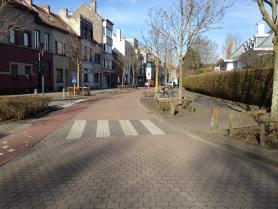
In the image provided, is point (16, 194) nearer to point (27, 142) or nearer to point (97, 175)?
point (97, 175)

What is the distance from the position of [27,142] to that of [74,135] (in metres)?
1.75

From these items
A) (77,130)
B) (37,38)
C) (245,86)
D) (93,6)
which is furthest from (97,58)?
(77,130)

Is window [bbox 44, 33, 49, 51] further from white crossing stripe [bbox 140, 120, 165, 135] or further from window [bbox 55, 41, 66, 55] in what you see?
white crossing stripe [bbox 140, 120, 165, 135]

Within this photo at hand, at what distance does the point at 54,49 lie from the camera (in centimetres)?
4553

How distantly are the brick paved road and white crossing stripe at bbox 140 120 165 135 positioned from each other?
86.6 inches

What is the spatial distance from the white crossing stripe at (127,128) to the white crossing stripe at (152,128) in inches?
22.9

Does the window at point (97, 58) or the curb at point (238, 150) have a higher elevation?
the window at point (97, 58)

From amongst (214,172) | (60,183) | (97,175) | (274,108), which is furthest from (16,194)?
(274,108)

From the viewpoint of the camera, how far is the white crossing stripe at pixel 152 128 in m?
12.3

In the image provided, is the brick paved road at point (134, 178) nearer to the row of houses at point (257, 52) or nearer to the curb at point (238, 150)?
the curb at point (238, 150)

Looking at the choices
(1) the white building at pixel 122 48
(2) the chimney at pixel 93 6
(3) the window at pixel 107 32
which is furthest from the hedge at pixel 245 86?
(1) the white building at pixel 122 48

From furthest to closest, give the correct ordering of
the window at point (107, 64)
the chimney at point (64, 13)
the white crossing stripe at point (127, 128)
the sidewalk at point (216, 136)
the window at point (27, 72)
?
1. the window at point (107, 64)
2. the chimney at point (64, 13)
3. the window at point (27, 72)
4. the white crossing stripe at point (127, 128)
5. the sidewalk at point (216, 136)

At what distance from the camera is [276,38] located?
1045 centimetres

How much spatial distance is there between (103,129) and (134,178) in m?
6.66
